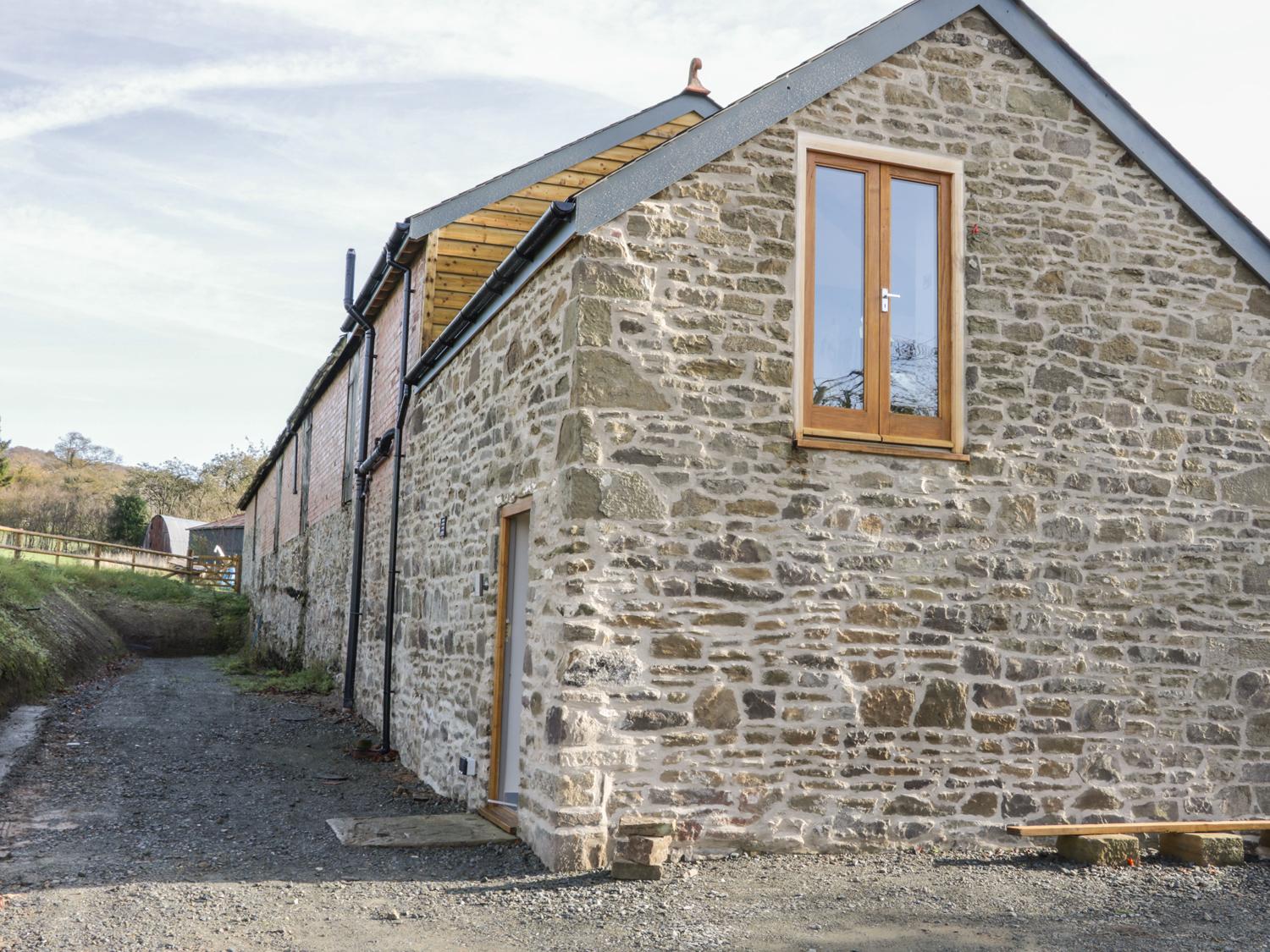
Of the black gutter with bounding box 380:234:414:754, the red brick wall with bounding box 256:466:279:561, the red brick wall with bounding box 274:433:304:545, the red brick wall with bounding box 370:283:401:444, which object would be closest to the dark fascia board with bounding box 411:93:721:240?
the black gutter with bounding box 380:234:414:754

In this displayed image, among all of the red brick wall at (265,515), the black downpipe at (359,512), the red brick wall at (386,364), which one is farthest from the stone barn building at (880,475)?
the red brick wall at (265,515)

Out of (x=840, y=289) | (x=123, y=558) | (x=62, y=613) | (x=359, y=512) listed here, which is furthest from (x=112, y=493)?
(x=840, y=289)

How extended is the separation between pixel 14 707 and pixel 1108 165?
12.6 metres

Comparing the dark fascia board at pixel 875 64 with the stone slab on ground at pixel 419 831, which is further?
the stone slab on ground at pixel 419 831

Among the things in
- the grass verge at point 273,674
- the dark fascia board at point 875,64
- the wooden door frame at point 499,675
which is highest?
the dark fascia board at point 875,64

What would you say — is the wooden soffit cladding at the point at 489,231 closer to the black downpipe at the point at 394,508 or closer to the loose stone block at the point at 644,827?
the black downpipe at the point at 394,508

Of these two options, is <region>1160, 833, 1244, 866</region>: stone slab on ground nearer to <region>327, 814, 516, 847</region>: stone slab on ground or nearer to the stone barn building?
the stone barn building

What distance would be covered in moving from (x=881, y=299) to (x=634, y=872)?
393cm

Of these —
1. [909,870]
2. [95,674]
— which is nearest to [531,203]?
[909,870]

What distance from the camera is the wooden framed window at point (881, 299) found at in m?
6.79

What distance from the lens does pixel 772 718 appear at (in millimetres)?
6258

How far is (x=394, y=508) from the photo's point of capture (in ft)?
35.6

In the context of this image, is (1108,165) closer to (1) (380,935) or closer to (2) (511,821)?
(2) (511,821)

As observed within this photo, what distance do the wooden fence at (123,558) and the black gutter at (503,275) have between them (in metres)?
21.0
